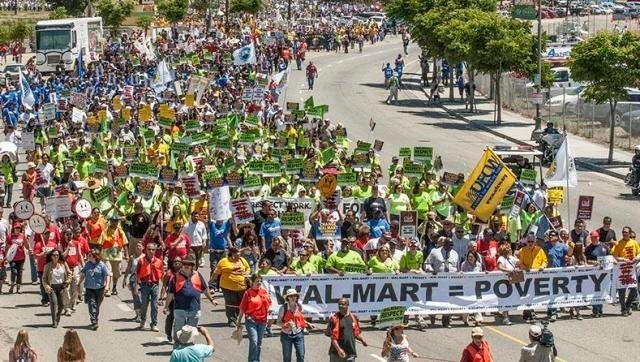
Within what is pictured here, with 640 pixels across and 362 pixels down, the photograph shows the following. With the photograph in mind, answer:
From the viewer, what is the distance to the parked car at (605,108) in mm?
46963

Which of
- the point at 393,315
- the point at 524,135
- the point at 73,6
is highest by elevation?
the point at 73,6

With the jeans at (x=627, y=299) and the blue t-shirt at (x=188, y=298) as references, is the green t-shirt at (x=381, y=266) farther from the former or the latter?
the jeans at (x=627, y=299)

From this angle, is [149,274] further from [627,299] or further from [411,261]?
[627,299]

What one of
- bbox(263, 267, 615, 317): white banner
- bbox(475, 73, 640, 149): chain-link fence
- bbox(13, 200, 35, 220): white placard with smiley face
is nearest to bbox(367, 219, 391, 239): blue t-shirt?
bbox(263, 267, 615, 317): white banner

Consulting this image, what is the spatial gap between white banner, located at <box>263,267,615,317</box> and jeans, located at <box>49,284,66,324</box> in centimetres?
337

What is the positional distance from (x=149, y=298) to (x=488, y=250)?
17.3 feet

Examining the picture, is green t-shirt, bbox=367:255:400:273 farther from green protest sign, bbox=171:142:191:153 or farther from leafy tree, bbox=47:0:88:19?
leafy tree, bbox=47:0:88:19

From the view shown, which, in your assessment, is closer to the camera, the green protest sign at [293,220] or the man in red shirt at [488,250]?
the man in red shirt at [488,250]

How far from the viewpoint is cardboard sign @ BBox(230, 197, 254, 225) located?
2442 cm

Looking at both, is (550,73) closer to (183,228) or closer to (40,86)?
(40,86)

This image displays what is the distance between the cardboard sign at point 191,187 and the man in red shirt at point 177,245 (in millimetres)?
2620

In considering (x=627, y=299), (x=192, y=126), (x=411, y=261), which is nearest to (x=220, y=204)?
(x=411, y=261)

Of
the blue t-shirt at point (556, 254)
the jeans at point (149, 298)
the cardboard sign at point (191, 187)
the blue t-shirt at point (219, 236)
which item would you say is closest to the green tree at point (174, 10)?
the cardboard sign at point (191, 187)

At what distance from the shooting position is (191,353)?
50.8 ft
